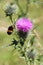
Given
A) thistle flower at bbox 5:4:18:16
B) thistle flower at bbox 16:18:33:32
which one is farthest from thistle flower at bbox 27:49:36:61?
thistle flower at bbox 5:4:18:16

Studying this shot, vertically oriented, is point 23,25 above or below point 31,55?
above

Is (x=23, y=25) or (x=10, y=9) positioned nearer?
(x=23, y=25)

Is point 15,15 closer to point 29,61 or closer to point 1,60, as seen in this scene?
point 29,61

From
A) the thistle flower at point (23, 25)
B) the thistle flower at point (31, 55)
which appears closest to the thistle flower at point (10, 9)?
the thistle flower at point (23, 25)

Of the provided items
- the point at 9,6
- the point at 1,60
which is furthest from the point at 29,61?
the point at 1,60

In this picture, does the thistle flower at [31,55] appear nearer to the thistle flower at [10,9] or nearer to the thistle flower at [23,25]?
the thistle flower at [23,25]

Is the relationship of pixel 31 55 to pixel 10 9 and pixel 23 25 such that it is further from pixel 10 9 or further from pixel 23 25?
pixel 10 9

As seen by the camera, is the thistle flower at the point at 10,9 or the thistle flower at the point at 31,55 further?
the thistle flower at the point at 10,9

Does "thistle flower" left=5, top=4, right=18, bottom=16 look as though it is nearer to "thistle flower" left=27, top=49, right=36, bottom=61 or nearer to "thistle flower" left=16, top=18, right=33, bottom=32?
"thistle flower" left=16, top=18, right=33, bottom=32

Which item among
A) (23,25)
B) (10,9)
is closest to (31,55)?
(23,25)
